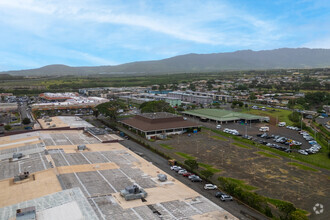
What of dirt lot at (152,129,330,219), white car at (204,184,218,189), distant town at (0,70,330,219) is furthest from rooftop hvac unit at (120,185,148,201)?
dirt lot at (152,129,330,219)

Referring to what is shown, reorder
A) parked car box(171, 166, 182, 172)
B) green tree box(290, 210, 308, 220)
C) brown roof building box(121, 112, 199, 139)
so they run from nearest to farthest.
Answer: green tree box(290, 210, 308, 220) < parked car box(171, 166, 182, 172) < brown roof building box(121, 112, 199, 139)

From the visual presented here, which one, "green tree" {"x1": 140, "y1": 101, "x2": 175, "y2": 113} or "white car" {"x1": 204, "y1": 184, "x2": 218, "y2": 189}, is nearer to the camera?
"white car" {"x1": 204, "y1": 184, "x2": 218, "y2": 189}

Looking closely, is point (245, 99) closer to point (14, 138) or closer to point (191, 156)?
point (191, 156)

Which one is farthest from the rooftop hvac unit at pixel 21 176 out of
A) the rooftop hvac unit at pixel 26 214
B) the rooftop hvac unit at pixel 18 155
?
the rooftop hvac unit at pixel 26 214

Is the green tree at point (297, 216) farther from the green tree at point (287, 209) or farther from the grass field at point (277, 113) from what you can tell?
the grass field at point (277, 113)

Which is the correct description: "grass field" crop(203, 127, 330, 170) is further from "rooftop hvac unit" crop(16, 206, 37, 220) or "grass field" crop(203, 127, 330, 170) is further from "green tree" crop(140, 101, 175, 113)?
"rooftop hvac unit" crop(16, 206, 37, 220)

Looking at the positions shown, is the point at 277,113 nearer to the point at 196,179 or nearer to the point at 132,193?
the point at 196,179
